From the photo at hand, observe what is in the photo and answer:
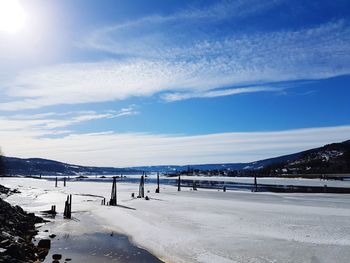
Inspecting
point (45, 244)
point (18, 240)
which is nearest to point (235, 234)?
point (45, 244)

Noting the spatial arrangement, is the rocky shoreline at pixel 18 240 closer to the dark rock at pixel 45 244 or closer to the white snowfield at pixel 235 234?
the dark rock at pixel 45 244

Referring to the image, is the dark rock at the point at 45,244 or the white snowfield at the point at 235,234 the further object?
the dark rock at the point at 45,244

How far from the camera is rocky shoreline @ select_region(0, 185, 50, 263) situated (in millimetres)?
15719

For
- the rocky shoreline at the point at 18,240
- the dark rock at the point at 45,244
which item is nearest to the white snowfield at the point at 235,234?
the rocky shoreline at the point at 18,240

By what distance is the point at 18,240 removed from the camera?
19.8m

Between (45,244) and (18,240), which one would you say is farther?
(45,244)

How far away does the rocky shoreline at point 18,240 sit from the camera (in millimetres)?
15719

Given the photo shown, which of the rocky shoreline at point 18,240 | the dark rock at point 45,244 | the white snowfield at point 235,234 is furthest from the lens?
the dark rock at point 45,244

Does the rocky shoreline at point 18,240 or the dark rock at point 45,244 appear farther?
the dark rock at point 45,244

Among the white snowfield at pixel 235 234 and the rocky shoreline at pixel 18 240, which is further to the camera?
the white snowfield at pixel 235 234

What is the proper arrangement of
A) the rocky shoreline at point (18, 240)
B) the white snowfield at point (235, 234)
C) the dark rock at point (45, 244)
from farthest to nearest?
1. the dark rock at point (45, 244)
2. the white snowfield at point (235, 234)
3. the rocky shoreline at point (18, 240)

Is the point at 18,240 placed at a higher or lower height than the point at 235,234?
higher

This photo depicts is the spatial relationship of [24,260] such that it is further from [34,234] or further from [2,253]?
[34,234]

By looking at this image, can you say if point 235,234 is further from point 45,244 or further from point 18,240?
point 18,240
